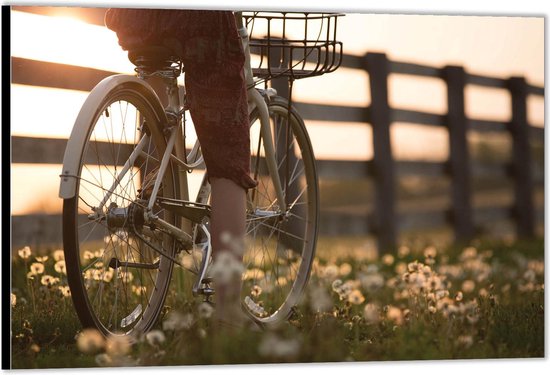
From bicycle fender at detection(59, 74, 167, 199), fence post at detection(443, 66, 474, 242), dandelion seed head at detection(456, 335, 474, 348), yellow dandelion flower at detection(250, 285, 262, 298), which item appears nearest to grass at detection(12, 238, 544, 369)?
dandelion seed head at detection(456, 335, 474, 348)

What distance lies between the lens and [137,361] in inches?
87.7

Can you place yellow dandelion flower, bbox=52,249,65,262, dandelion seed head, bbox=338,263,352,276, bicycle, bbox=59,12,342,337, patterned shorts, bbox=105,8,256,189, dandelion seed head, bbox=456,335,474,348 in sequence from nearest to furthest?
1. bicycle, bbox=59,12,342,337
2. patterned shorts, bbox=105,8,256,189
3. dandelion seed head, bbox=456,335,474,348
4. yellow dandelion flower, bbox=52,249,65,262
5. dandelion seed head, bbox=338,263,352,276

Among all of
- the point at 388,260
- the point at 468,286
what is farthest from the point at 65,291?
the point at 388,260

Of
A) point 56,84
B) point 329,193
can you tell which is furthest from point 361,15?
point 329,193

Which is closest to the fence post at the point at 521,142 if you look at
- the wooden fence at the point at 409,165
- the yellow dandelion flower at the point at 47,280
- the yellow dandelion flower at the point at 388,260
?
the wooden fence at the point at 409,165

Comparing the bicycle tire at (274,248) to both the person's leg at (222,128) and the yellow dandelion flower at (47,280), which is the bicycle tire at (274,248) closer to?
the person's leg at (222,128)

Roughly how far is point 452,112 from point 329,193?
0.68m

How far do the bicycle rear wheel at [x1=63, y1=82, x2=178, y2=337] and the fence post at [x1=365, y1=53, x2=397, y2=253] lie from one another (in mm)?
2269

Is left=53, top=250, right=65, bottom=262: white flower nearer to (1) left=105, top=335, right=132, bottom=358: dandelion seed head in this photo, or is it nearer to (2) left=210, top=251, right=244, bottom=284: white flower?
(1) left=105, top=335, right=132, bottom=358: dandelion seed head

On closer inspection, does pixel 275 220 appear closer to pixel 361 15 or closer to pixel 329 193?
pixel 361 15

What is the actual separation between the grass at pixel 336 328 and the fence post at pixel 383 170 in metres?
1.74

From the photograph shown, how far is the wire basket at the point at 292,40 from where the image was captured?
2.42 m

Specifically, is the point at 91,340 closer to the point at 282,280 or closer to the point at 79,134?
the point at 79,134

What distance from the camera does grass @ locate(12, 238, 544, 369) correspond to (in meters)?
2.17
